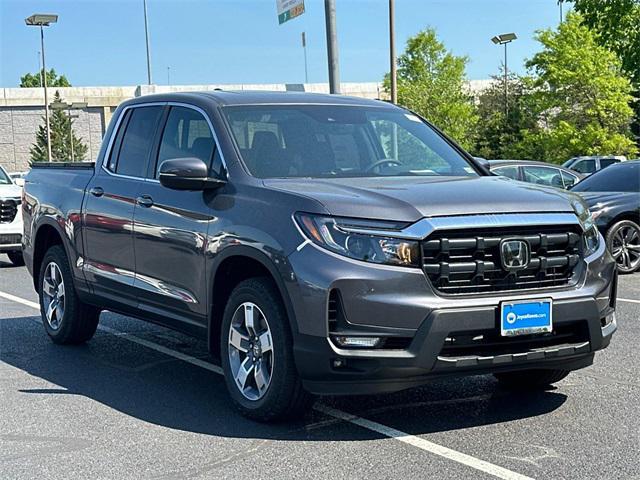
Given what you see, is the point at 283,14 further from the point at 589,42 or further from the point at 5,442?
the point at 589,42

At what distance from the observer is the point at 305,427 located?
17.7 ft

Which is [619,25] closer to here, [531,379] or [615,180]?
[615,180]

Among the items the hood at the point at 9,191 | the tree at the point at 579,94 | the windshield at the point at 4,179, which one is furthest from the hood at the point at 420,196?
the tree at the point at 579,94

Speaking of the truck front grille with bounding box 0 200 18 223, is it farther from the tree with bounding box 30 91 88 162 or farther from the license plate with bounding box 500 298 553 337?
the tree with bounding box 30 91 88 162

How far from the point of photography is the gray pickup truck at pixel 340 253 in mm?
4918

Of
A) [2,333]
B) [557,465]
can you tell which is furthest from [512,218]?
[2,333]

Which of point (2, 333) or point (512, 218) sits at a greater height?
point (512, 218)

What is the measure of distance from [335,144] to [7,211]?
10735 mm

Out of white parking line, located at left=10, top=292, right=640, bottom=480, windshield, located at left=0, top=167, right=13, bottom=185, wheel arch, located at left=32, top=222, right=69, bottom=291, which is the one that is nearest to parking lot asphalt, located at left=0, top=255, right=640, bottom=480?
white parking line, located at left=10, top=292, right=640, bottom=480

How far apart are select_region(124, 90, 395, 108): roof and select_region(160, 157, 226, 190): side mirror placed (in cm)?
76

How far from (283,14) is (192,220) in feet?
35.7

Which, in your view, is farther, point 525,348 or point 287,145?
point 287,145

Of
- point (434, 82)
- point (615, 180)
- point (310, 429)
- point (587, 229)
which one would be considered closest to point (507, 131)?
point (434, 82)

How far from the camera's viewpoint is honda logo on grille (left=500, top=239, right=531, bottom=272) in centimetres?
505
